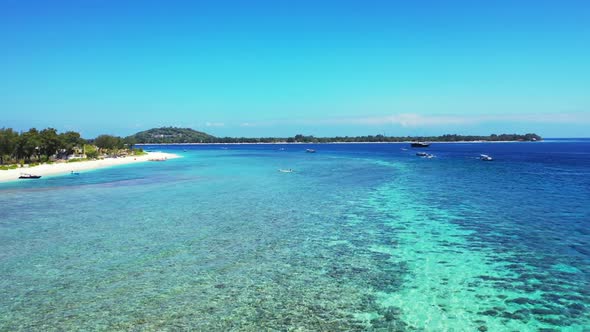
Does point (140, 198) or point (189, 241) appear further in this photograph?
point (140, 198)

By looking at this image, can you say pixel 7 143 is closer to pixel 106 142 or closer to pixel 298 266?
pixel 106 142

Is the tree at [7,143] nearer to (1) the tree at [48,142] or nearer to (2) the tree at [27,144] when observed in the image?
(2) the tree at [27,144]

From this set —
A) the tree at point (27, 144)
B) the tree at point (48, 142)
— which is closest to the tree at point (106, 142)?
the tree at point (48, 142)

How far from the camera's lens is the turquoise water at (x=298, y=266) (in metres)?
11.7

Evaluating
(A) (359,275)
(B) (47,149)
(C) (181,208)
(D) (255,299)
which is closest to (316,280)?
(A) (359,275)

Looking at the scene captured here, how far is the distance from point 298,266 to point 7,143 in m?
77.8

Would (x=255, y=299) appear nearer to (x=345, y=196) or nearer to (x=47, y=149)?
(x=345, y=196)

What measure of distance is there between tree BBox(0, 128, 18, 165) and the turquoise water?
165ft

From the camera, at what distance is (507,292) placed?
13.4 meters

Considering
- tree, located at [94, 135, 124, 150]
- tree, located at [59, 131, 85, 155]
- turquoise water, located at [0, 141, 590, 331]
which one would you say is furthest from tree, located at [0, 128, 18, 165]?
tree, located at [94, 135, 124, 150]

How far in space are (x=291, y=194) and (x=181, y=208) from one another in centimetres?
1179

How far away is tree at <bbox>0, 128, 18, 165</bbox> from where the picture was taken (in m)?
72.2

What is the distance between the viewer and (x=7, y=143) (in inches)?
2857

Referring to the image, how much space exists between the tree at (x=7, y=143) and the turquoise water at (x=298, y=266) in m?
50.4
